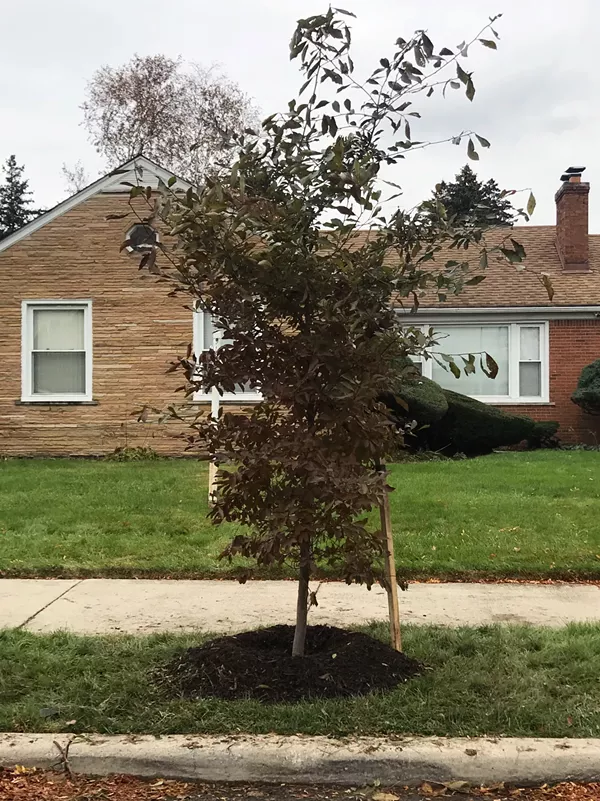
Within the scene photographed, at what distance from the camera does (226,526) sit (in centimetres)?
765

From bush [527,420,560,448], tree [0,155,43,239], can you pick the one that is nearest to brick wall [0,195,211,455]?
bush [527,420,560,448]

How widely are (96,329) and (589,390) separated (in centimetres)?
908

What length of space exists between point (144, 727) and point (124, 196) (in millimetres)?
10991

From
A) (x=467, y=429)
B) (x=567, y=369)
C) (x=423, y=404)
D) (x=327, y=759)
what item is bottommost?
(x=327, y=759)

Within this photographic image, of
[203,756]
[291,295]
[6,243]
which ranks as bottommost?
[203,756]

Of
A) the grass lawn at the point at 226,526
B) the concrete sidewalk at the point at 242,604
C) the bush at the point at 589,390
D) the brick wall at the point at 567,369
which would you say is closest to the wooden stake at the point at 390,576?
the concrete sidewalk at the point at 242,604

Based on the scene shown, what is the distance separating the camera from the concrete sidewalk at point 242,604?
16.8 feet

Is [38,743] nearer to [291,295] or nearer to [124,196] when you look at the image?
[291,295]

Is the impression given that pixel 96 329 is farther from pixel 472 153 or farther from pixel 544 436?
pixel 472 153

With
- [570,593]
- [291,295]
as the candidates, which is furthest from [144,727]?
[570,593]

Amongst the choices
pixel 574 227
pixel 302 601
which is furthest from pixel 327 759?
pixel 574 227

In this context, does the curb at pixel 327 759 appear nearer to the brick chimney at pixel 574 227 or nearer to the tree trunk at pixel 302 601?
the tree trunk at pixel 302 601

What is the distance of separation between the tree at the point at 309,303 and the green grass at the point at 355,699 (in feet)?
2.15

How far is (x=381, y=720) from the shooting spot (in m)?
3.56
